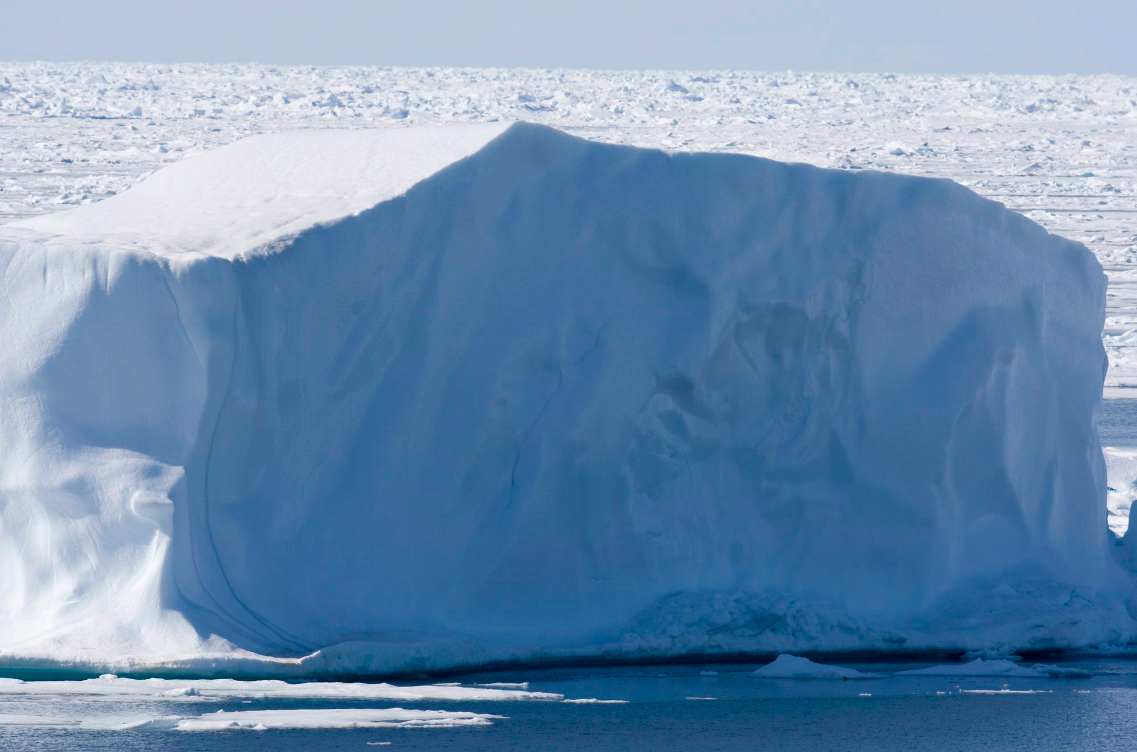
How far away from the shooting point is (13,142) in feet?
99.2

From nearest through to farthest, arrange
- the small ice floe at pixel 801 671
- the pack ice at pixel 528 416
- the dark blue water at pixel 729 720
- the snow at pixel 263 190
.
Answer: the dark blue water at pixel 729 720
the pack ice at pixel 528 416
the small ice floe at pixel 801 671
the snow at pixel 263 190

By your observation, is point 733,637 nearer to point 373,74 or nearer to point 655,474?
point 655,474

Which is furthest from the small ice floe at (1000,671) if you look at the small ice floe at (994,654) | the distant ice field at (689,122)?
the distant ice field at (689,122)

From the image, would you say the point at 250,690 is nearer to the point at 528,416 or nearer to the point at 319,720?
the point at 319,720

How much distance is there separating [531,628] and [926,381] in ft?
7.48

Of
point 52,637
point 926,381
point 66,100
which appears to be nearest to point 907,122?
point 66,100

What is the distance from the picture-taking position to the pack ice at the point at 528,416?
5961mm

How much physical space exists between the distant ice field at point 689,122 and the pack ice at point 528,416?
24.4 ft

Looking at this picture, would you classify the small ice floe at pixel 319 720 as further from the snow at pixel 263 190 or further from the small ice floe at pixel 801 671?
the snow at pixel 263 190

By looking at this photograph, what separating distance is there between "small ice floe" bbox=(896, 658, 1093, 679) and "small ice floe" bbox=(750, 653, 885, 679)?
0.25 metres

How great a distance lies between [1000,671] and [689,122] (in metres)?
31.7

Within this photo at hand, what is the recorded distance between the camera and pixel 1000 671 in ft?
20.8

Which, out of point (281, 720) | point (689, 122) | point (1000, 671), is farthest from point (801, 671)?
point (689, 122)

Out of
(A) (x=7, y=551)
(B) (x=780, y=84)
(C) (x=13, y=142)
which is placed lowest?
(A) (x=7, y=551)
